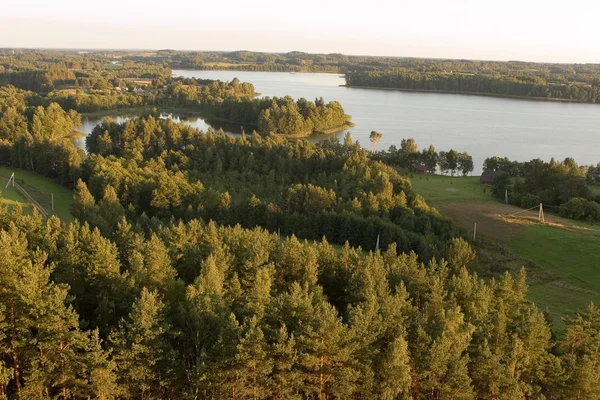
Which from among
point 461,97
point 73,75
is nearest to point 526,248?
point 461,97

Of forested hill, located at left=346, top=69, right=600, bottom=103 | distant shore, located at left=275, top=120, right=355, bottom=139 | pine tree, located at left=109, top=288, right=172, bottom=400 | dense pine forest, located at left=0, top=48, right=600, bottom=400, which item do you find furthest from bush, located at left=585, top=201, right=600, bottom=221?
forested hill, located at left=346, top=69, right=600, bottom=103

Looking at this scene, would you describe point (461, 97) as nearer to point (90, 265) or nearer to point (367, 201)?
point (367, 201)

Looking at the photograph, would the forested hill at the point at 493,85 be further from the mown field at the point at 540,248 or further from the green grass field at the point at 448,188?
the mown field at the point at 540,248

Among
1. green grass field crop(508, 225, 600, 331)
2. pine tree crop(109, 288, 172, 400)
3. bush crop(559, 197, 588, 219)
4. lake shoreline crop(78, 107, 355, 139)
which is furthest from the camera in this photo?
lake shoreline crop(78, 107, 355, 139)

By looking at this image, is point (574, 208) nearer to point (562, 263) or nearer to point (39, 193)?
point (562, 263)

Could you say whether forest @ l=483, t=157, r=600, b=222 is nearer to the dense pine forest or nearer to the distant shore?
the dense pine forest

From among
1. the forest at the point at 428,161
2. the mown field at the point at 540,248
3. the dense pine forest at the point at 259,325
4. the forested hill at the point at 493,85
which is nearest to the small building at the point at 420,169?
the forest at the point at 428,161
